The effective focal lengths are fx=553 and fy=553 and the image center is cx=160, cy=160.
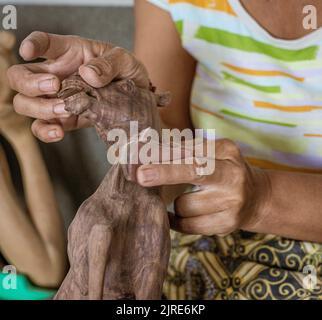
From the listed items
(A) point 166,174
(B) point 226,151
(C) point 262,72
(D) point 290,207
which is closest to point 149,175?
(A) point 166,174

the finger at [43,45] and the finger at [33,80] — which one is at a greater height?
the finger at [43,45]

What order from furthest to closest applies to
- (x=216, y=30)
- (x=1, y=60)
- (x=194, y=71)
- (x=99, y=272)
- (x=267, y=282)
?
(x=1, y=60)
(x=194, y=71)
(x=216, y=30)
(x=267, y=282)
(x=99, y=272)

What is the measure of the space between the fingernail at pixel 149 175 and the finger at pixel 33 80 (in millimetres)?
145

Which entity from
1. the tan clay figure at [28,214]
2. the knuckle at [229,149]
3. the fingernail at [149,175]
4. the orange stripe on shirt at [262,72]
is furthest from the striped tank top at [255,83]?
the tan clay figure at [28,214]

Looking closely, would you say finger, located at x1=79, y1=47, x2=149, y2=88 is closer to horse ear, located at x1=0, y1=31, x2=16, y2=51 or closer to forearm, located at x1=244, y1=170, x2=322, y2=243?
forearm, located at x1=244, y1=170, x2=322, y2=243

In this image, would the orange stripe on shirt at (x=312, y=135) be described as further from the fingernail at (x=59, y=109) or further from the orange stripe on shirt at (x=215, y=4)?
the fingernail at (x=59, y=109)

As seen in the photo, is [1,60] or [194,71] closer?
[194,71]

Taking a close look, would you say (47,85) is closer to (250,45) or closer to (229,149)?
(229,149)

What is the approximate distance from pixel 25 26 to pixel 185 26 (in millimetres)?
550

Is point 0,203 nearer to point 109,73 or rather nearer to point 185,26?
point 185,26

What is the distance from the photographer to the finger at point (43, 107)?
2.10 ft

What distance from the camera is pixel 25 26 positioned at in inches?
50.5

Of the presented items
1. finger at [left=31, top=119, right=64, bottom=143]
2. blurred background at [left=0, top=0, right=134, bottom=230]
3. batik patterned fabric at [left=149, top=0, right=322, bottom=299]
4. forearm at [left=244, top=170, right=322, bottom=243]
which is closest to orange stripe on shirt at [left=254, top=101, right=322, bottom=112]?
batik patterned fabric at [left=149, top=0, right=322, bottom=299]
